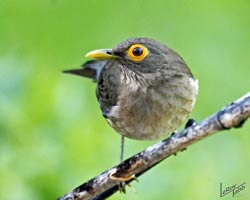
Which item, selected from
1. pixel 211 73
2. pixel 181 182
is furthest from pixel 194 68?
pixel 181 182

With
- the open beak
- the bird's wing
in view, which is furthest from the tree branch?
the bird's wing

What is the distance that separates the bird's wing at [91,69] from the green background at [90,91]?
7 centimetres

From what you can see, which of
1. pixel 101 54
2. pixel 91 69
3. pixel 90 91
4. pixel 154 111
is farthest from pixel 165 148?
pixel 90 91

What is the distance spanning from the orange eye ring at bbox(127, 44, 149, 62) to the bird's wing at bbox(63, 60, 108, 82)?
59 cm

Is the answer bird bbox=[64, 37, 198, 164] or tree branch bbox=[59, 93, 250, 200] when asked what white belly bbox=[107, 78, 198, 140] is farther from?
tree branch bbox=[59, 93, 250, 200]

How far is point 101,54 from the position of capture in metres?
2.92

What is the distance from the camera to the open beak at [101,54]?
2885mm

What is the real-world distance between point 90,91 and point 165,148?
1.83 meters

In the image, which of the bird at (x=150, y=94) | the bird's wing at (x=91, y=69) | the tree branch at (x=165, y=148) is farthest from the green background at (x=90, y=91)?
the tree branch at (x=165, y=148)

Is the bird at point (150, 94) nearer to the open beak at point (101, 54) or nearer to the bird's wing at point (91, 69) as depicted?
the open beak at point (101, 54)

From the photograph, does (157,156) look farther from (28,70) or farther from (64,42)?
(64,42)

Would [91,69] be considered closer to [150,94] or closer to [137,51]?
[150,94]

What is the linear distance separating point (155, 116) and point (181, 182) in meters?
0.39

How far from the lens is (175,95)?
321cm
